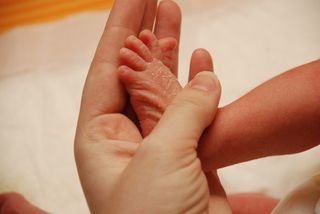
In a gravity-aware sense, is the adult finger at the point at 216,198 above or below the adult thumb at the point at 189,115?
below

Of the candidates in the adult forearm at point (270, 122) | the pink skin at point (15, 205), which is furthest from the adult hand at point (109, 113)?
the pink skin at point (15, 205)

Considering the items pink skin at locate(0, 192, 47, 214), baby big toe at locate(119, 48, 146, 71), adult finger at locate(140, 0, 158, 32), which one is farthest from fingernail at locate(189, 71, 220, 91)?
pink skin at locate(0, 192, 47, 214)

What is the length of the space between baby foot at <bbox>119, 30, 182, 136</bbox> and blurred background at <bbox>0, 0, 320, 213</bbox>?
0.26 metres

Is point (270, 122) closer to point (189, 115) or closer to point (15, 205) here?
point (189, 115)

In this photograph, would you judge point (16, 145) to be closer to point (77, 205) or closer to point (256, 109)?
point (77, 205)

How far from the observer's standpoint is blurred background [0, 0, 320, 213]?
88 cm

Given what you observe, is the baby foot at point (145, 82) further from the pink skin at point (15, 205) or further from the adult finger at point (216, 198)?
the pink skin at point (15, 205)

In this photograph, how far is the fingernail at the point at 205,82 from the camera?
0.62 meters

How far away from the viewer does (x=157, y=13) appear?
0.84m

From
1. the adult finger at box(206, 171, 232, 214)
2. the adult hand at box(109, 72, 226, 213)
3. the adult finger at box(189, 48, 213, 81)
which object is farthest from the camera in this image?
the adult finger at box(189, 48, 213, 81)

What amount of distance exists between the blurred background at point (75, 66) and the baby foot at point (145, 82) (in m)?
0.26

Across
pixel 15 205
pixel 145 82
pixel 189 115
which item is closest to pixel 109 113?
pixel 145 82

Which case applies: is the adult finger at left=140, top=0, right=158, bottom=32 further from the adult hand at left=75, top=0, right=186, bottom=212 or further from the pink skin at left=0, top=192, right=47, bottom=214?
the pink skin at left=0, top=192, right=47, bottom=214

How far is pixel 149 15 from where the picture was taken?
2.73 feet
